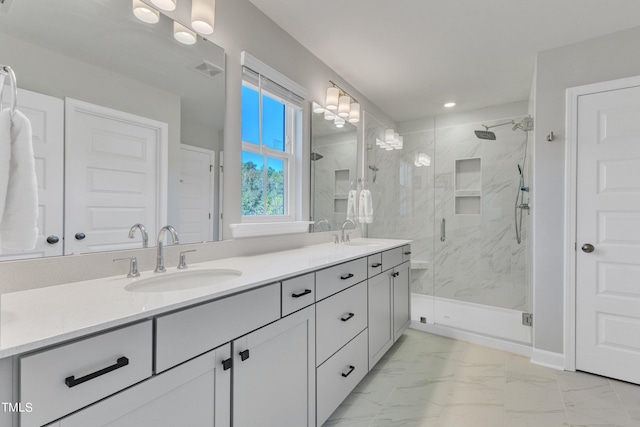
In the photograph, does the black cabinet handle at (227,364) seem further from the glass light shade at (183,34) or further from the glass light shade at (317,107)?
the glass light shade at (317,107)

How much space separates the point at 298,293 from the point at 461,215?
296cm

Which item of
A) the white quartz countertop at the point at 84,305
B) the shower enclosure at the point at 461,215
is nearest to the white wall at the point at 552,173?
the shower enclosure at the point at 461,215

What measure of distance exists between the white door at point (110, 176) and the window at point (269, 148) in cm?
57

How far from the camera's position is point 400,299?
8.69 feet

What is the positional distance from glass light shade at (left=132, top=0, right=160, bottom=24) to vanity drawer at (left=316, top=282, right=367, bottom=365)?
1.57m

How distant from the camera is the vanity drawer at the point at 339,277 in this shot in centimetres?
155

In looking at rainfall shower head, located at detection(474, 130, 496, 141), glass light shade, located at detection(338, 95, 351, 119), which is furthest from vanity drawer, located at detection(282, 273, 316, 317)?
rainfall shower head, located at detection(474, 130, 496, 141)

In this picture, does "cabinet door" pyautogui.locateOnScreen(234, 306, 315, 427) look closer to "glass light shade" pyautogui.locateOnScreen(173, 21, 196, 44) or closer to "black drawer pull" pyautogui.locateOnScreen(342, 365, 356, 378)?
"black drawer pull" pyautogui.locateOnScreen(342, 365, 356, 378)

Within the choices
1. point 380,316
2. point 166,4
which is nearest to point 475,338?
point 380,316

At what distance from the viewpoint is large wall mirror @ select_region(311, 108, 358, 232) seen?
8.44 feet

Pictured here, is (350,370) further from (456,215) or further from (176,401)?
(456,215)

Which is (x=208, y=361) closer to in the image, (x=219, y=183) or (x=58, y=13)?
(x=219, y=183)

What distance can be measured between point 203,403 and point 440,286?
3.32 m

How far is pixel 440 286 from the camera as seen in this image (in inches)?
146
